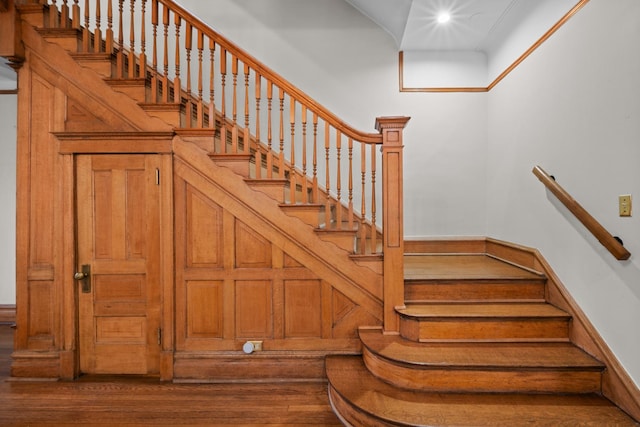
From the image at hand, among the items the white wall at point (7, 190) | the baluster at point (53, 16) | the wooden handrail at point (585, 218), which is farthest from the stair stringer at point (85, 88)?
the wooden handrail at point (585, 218)

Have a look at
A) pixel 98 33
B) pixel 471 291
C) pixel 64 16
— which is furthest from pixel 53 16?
pixel 471 291

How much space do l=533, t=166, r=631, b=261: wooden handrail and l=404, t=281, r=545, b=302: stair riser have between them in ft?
2.34

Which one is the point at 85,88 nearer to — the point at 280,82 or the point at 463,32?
the point at 280,82

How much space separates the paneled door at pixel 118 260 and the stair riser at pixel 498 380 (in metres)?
1.92

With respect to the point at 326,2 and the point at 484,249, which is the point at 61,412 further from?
the point at 326,2

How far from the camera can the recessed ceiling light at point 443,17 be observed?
2.88 metres

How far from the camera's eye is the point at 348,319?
95.1 inches

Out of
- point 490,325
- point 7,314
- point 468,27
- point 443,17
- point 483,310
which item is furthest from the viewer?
point 7,314

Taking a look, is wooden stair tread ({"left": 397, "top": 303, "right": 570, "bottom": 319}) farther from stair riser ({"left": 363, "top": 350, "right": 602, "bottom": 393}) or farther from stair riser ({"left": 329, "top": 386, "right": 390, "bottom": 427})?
stair riser ({"left": 329, "top": 386, "right": 390, "bottom": 427})

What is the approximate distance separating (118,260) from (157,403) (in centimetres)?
108

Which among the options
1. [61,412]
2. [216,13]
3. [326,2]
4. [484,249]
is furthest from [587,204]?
[216,13]

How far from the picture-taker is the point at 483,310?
2.30 meters

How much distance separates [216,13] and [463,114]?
3.02 m

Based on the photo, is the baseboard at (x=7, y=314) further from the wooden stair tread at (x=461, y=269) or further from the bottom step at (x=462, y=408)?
the wooden stair tread at (x=461, y=269)
